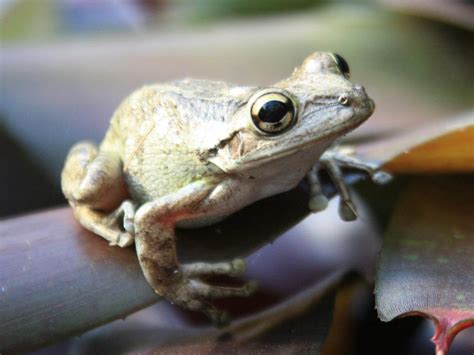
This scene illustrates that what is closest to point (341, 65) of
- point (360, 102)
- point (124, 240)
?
point (360, 102)

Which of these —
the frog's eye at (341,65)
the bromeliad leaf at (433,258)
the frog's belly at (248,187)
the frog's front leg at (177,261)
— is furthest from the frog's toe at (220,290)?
the frog's eye at (341,65)

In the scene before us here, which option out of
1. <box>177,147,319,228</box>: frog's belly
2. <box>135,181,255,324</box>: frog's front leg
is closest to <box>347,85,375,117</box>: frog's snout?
<box>177,147,319,228</box>: frog's belly

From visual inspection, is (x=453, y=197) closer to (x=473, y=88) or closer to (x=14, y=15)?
(x=473, y=88)

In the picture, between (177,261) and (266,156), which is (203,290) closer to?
(177,261)

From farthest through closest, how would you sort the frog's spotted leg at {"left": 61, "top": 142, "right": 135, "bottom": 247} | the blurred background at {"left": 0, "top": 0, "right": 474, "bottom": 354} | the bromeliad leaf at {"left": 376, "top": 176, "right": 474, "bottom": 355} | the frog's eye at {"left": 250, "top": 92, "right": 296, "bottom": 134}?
the blurred background at {"left": 0, "top": 0, "right": 474, "bottom": 354}
the frog's spotted leg at {"left": 61, "top": 142, "right": 135, "bottom": 247}
the frog's eye at {"left": 250, "top": 92, "right": 296, "bottom": 134}
the bromeliad leaf at {"left": 376, "top": 176, "right": 474, "bottom": 355}

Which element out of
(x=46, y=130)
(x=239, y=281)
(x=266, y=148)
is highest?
(x=266, y=148)

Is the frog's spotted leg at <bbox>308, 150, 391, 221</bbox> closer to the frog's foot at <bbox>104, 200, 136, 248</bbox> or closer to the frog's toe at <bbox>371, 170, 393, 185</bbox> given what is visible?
the frog's toe at <bbox>371, 170, 393, 185</bbox>

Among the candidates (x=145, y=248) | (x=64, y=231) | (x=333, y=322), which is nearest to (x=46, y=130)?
(x=64, y=231)
